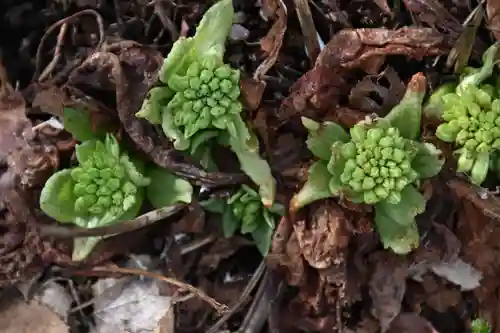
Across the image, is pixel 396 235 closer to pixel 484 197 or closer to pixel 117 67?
pixel 484 197

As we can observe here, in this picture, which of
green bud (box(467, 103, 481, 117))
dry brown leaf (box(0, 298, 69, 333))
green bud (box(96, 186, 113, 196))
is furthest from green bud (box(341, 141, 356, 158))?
dry brown leaf (box(0, 298, 69, 333))

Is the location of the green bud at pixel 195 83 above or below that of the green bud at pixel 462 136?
above

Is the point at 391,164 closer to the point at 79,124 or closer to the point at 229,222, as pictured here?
the point at 229,222

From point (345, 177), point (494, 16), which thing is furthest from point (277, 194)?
point (494, 16)

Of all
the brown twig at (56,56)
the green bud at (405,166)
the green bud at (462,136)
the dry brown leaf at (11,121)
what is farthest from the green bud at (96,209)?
the green bud at (462,136)

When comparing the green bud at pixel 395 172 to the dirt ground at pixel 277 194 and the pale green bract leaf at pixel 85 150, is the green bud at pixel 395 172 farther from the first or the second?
the pale green bract leaf at pixel 85 150

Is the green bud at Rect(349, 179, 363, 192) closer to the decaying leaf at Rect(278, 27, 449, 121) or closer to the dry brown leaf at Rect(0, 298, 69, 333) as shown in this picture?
the decaying leaf at Rect(278, 27, 449, 121)
